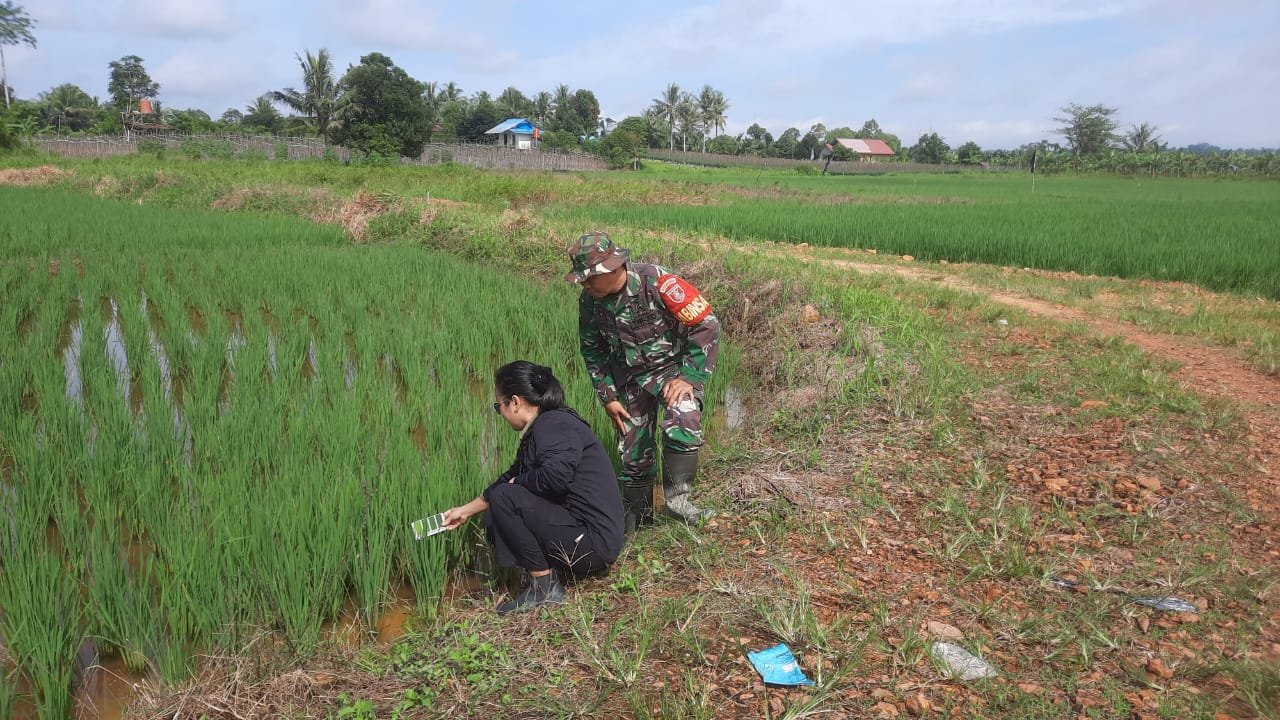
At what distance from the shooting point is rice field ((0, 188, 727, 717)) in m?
2.15

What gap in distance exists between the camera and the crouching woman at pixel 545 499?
2408 millimetres

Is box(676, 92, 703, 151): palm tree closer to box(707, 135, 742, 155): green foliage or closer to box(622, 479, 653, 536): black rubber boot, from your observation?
box(707, 135, 742, 155): green foliage

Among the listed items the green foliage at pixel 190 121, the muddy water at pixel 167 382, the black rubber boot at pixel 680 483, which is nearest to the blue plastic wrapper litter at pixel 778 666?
the black rubber boot at pixel 680 483

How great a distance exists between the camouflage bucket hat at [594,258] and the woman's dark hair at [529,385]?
399 millimetres

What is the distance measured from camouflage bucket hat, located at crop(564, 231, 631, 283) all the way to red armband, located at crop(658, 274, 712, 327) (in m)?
0.21

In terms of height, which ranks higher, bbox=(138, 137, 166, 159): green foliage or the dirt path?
bbox=(138, 137, 166, 159): green foliage

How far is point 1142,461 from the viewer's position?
3.22 metres

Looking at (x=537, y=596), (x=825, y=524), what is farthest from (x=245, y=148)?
(x=825, y=524)

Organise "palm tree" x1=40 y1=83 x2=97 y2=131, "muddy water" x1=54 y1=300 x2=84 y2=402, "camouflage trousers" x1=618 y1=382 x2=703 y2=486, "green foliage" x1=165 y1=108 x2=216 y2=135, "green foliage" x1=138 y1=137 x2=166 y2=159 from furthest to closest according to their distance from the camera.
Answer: "palm tree" x1=40 y1=83 x2=97 y2=131, "green foliage" x1=165 y1=108 x2=216 y2=135, "green foliage" x1=138 y1=137 x2=166 y2=159, "muddy water" x1=54 y1=300 x2=84 y2=402, "camouflage trousers" x1=618 y1=382 x2=703 y2=486

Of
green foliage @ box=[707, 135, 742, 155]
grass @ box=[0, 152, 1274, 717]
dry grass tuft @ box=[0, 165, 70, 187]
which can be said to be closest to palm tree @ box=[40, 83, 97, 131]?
dry grass tuft @ box=[0, 165, 70, 187]

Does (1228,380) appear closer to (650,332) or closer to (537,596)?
(650,332)

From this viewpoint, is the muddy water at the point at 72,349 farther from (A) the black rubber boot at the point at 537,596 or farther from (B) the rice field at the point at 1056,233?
(B) the rice field at the point at 1056,233

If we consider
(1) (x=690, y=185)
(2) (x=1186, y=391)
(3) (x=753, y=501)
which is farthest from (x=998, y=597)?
(1) (x=690, y=185)

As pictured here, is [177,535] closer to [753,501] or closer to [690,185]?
[753,501]
